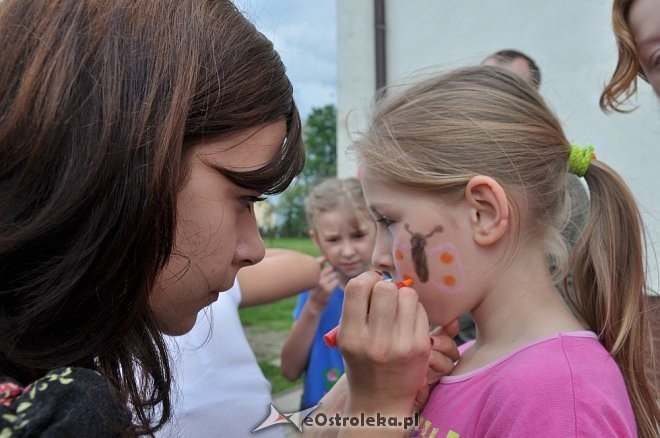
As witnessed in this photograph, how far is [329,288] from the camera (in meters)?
2.56

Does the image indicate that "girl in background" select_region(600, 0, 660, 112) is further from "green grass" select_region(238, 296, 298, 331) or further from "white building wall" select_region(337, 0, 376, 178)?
"green grass" select_region(238, 296, 298, 331)

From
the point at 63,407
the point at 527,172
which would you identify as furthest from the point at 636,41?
the point at 63,407

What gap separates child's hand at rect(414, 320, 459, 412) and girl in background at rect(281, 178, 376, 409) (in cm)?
129

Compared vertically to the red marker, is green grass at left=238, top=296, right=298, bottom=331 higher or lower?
lower

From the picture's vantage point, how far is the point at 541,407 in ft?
3.06

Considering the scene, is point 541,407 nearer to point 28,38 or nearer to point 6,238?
point 6,238

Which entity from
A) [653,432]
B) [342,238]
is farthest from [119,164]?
[342,238]

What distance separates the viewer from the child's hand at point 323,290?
2.56 meters

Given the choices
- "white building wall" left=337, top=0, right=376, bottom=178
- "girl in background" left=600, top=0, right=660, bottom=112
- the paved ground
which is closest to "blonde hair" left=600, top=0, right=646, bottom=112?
"girl in background" left=600, top=0, right=660, bottom=112

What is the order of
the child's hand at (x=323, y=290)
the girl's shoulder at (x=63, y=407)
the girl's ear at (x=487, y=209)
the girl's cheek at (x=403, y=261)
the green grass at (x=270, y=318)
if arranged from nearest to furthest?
the girl's shoulder at (x=63, y=407)
the girl's ear at (x=487, y=209)
the girl's cheek at (x=403, y=261)
the child's hand at (x=323, y=290)
the green grass at (x=270, y=318)

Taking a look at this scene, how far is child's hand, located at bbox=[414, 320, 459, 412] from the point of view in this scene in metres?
1.24

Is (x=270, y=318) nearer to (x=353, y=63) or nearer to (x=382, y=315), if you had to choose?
(x=353, y=63)

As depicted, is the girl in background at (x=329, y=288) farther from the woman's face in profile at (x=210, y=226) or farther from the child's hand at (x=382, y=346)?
the woman's face in profile at (x=210, y=226)

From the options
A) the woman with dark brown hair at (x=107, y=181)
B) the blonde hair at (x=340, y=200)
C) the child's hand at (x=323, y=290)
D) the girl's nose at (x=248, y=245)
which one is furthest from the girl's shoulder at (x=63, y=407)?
the blonde hair at (x=340, y=200)
